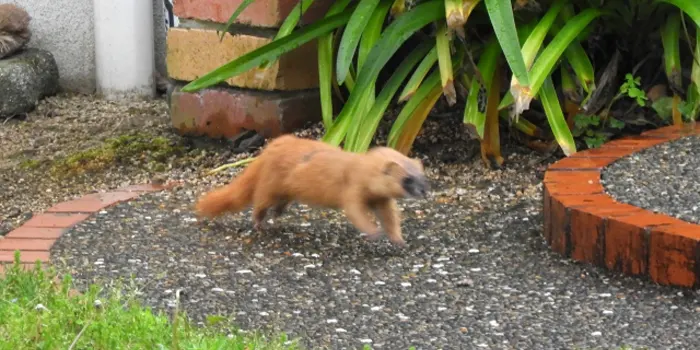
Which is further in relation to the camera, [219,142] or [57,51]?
[57,51]

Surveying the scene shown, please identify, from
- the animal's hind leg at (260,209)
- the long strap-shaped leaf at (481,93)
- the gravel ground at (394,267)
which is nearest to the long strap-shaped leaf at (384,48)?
the long strap-shaped leaf at (481,93)

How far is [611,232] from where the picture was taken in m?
3.60

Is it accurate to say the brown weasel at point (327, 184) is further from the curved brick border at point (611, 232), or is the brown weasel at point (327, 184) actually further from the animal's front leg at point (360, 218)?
the curved brick border at point (611, 232)

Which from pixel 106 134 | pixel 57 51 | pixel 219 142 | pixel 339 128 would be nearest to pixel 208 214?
pixel 339 128

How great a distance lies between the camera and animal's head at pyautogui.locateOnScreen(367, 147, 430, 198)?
12.0ft

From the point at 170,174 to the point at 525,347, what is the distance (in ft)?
7.66

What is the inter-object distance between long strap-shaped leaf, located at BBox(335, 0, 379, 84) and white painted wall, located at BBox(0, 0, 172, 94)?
2.22 meters

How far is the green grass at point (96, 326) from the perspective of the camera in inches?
115

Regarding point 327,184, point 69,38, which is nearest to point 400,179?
point 327,184

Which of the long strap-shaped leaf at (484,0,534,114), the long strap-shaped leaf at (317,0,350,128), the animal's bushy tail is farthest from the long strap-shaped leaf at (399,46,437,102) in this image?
the animal's bushy tail

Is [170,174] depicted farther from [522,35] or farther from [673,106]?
[673,106]

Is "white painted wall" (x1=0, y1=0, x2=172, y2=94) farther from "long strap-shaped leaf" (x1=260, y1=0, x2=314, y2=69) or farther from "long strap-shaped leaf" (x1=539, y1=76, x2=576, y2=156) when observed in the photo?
"long strap-shaped leaf" (x1=539, y1=76, x2=576, y2=156)

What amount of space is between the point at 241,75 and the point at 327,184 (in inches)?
59.3

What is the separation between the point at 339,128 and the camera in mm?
4699
